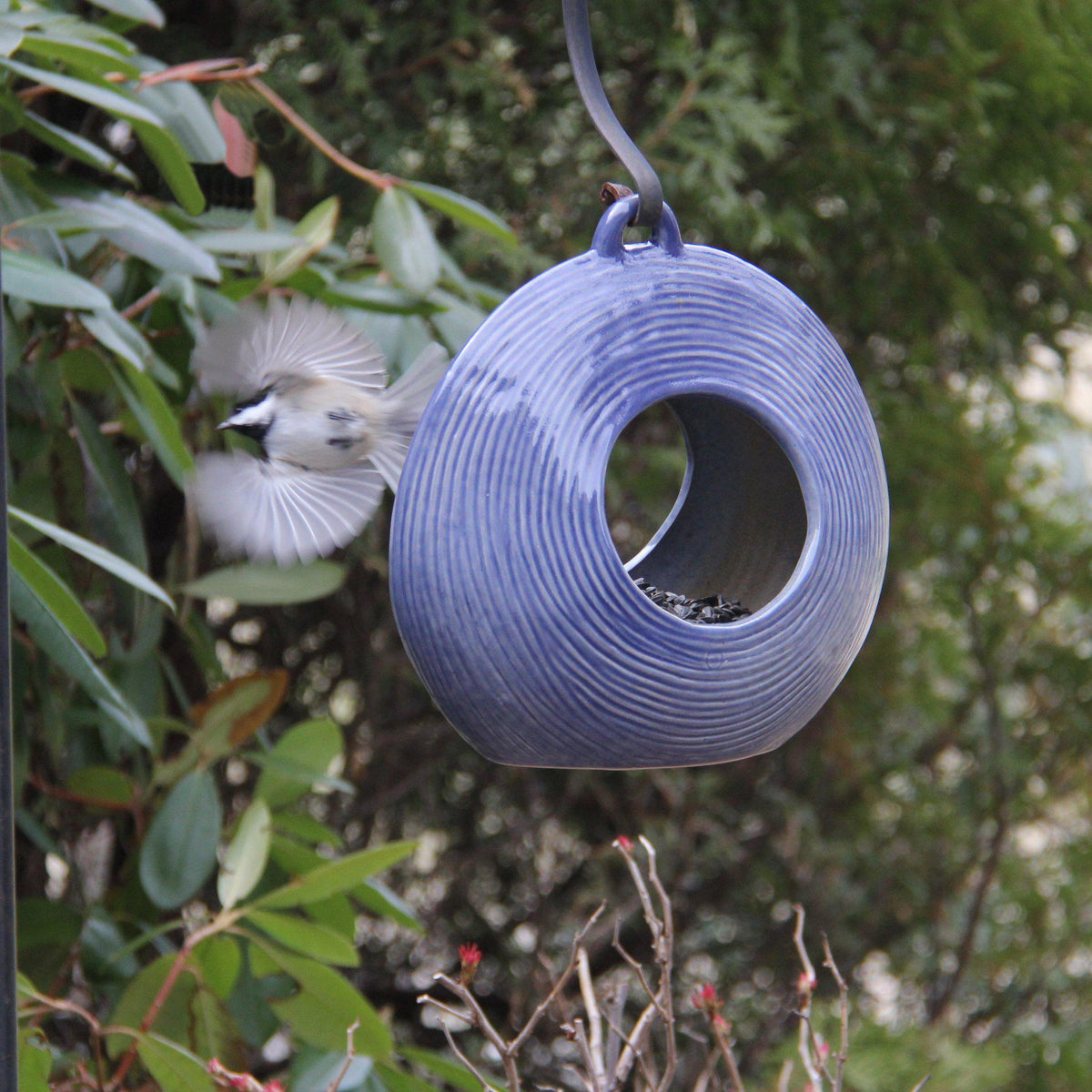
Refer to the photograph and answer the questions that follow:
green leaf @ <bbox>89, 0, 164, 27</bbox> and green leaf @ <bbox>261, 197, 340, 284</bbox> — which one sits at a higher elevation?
green leaf @ <bbox>89, 0, 164, 27</bbox>

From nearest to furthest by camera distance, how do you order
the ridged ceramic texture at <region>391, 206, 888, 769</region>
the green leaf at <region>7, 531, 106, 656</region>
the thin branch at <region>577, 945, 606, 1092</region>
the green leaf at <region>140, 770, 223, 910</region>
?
the ridged ceramic texture at <region>391, 206, 888, 769</region>
the thin branch at <region>577, 945, 606, 1092</region>
the green leaf at <region>7, 531, 106, 656</region>
the green leaf at <region>140, 770, 223, 910</region>

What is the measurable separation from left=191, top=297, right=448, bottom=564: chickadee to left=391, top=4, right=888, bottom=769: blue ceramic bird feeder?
0.16m

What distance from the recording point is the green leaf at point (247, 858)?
119 cm

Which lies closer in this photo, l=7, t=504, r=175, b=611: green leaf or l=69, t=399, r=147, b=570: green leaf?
l=7, t=504, r=175, b=611: green leaf

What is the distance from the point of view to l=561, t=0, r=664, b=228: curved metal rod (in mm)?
792

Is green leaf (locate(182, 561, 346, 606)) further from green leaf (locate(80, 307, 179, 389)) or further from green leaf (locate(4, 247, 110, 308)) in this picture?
green leaf (locate(4, 247, 110, 308))

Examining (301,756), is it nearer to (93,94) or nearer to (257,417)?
(257,417)

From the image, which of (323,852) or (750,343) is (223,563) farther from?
(750,343)

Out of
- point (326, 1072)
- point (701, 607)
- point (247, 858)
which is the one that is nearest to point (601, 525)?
point (701, 607)

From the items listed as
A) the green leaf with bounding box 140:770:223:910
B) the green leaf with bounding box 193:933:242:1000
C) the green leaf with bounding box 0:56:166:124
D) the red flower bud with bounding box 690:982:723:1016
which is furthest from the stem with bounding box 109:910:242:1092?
the green leaf with bounding box 0:56:166:124

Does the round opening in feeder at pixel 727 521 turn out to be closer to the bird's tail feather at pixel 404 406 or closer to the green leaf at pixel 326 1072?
the bird's tail feather at pixel 404 406

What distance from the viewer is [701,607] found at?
3.01ft

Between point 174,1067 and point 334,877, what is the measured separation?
21 centimetres

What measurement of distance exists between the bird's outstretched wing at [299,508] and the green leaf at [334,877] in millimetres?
349
